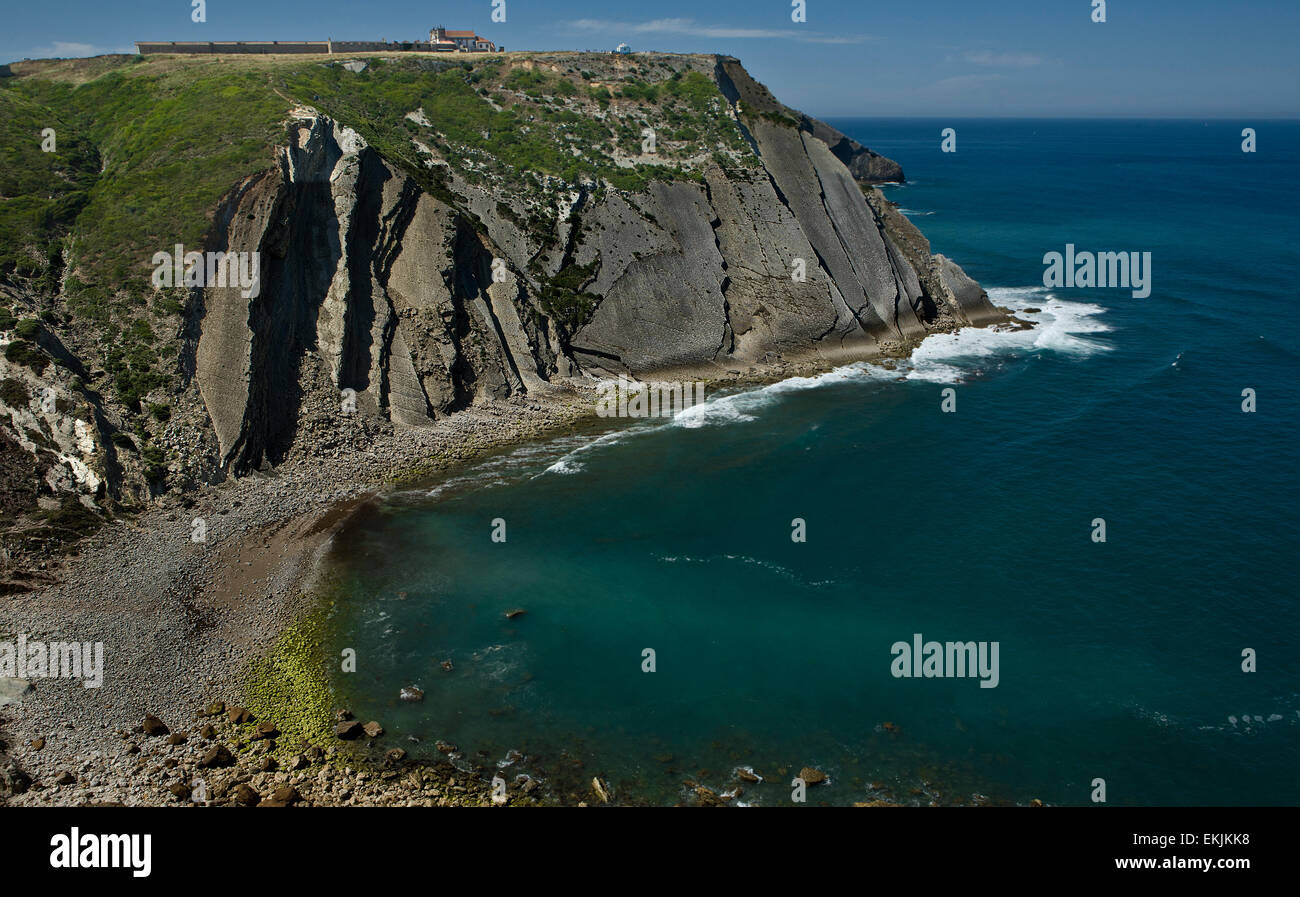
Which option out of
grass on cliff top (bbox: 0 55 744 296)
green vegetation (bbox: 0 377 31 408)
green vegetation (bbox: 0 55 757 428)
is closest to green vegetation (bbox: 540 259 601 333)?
green vegetation (bbox: 0 55 757 428)

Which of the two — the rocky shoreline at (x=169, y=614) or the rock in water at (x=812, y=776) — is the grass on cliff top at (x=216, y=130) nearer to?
the rocky shoreline at (x=169, y=614)

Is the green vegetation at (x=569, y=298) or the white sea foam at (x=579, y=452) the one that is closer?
the white sea foam at (x=579, y=452)

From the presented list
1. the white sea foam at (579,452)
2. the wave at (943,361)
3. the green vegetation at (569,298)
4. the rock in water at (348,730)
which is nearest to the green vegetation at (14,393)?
the wave at (943,361)

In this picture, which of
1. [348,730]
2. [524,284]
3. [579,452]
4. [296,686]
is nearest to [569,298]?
[524,284]

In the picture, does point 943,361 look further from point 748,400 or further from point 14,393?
point 14,393

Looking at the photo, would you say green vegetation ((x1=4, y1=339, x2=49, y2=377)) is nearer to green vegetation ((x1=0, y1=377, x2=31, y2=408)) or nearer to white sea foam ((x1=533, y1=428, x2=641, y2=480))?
green vegetation ((x1=0, y1=377, x2=31, y2=408))

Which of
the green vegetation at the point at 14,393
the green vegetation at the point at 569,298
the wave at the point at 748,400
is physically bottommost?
the wave at the point at 748,400
